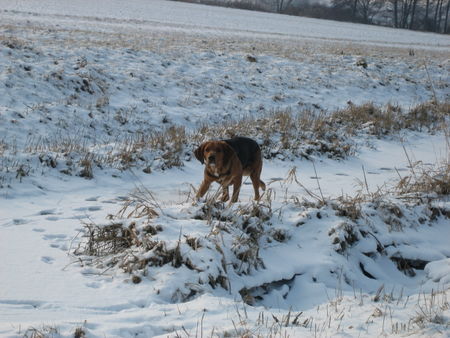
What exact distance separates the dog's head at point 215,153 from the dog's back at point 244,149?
1.05 feet

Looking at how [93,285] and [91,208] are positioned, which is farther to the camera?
[91,208]

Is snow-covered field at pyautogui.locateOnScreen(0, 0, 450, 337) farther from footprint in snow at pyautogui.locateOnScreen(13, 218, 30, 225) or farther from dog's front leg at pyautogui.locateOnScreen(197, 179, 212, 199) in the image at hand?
dog's front leg at pyautogui.locateOnScreen(197, 179, 212, 199)

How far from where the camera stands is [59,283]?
370 centimetres

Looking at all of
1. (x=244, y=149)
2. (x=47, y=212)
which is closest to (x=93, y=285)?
(x=47, y=212)

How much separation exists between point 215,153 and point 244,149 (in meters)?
0.89

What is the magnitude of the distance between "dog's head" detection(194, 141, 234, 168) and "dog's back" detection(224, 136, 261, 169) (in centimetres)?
32

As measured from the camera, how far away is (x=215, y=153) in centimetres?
584

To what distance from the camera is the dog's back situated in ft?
21.1

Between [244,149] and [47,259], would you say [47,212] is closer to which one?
[47,259]

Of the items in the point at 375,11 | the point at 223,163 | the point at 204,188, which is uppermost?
the point at 375,11

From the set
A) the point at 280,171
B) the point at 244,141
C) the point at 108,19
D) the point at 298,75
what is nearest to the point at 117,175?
the point at 244,141

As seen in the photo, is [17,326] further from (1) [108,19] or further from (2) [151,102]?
(1) [108,19]

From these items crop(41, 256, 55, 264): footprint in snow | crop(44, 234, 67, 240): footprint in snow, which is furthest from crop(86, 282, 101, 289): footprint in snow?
crop(44, 234, 67, 240): footprint in snow

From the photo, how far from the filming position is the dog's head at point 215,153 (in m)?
5.81
